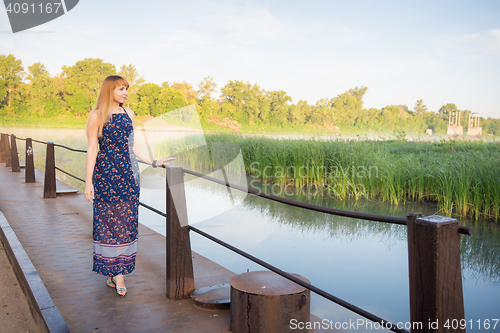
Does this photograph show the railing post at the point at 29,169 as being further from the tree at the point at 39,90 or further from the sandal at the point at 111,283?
the tree at the point at 39,90

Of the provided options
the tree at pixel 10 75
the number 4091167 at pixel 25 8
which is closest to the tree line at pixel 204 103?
the tree at pixel 10 75

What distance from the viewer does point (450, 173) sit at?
611 centimetres

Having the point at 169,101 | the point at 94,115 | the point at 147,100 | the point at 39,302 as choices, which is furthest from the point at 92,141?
the point at 147,100

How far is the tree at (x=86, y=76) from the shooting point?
1672 inches

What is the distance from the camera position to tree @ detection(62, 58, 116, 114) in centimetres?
4247

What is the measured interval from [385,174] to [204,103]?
33.6 m

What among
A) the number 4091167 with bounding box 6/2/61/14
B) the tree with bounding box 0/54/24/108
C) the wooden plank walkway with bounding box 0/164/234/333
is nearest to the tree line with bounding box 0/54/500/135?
the tree with bounding box 0/54/24/108

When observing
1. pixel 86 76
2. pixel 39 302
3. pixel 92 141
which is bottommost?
pixel 39 302

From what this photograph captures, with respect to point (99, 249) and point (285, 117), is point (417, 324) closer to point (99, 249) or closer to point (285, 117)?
point (99, 249)

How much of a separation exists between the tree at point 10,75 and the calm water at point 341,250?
44.4m

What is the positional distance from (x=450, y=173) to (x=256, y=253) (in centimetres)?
352

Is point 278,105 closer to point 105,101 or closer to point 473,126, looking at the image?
point 473,126

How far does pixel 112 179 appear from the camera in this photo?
2373 mm

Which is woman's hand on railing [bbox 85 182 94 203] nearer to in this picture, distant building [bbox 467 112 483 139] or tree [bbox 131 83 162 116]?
distant building [bbox 467 112 483 139]
